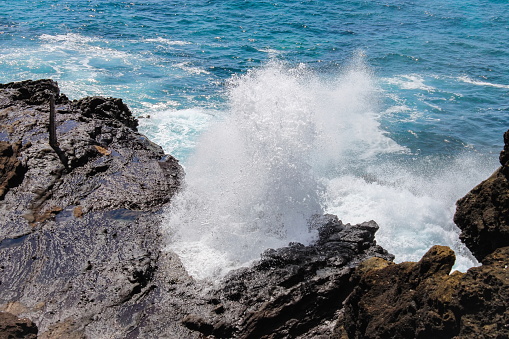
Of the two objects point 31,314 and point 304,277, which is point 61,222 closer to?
point 31,314

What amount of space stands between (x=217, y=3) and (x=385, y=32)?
14.9 metres

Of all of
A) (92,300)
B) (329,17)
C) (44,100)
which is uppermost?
(329,17)

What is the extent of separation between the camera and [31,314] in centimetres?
791

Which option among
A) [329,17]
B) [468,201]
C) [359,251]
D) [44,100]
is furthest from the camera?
[329,17]

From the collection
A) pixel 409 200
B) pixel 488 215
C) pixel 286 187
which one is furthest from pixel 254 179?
pixel 488 215

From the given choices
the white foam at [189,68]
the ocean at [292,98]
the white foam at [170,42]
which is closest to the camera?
the ocean at [292,98]

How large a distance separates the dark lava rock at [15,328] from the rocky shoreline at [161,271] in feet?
0.09

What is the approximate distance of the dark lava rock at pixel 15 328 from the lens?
6.86 meters

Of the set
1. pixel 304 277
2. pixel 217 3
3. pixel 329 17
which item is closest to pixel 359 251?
pixel 304 277

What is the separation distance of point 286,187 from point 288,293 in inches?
156

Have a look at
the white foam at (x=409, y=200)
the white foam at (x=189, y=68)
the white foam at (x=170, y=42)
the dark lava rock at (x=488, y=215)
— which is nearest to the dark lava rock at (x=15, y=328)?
the dark lava rock at (x=488, y=215)

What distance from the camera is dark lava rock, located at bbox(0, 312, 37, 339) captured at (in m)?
6.86

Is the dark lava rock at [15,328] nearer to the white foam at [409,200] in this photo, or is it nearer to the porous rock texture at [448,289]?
the porous rock texture at [448,289]

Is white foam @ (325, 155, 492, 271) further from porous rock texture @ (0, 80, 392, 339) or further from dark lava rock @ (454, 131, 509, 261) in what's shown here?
dark lava rock @ (454, 131, 509, 261)
